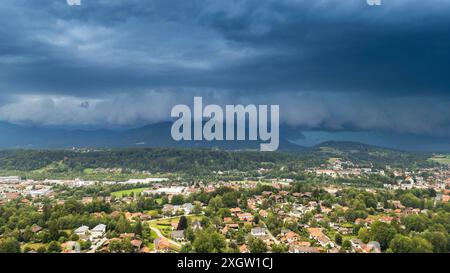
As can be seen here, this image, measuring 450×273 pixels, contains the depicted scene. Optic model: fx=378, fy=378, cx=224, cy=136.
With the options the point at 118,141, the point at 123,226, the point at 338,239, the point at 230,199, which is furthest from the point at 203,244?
the point at 118,141

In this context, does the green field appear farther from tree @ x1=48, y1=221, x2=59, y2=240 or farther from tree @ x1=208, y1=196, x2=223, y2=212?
tree @ x1=48, y1=221, x2=59, y2=240

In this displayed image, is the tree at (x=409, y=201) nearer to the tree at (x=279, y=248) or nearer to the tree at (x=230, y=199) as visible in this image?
the tree at (x=230, y=199)

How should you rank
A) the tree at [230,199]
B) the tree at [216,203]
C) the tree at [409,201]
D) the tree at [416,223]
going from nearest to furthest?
the tree at [416,223]
the tree at [216,203]
the tree at [230,199]
the tree at [409,201]

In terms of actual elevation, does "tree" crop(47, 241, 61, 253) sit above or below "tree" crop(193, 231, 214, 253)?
below

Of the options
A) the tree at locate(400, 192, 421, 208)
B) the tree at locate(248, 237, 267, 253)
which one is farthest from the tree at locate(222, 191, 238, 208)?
the tree at locate(400, 192, 421, 208)

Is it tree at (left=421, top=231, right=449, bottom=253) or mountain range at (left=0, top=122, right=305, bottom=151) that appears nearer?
tree at (left=421, top=231, right=449, bottom=253)

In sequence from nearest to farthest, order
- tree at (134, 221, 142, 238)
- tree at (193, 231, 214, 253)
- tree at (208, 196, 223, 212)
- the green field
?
tree at (193, 231, 214, 253) → tree at (134, 221, 142, 238) → tree at (208, 196, 223, 212) → the green field

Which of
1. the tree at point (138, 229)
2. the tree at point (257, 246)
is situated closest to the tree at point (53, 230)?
the tree at point (138, 229)
